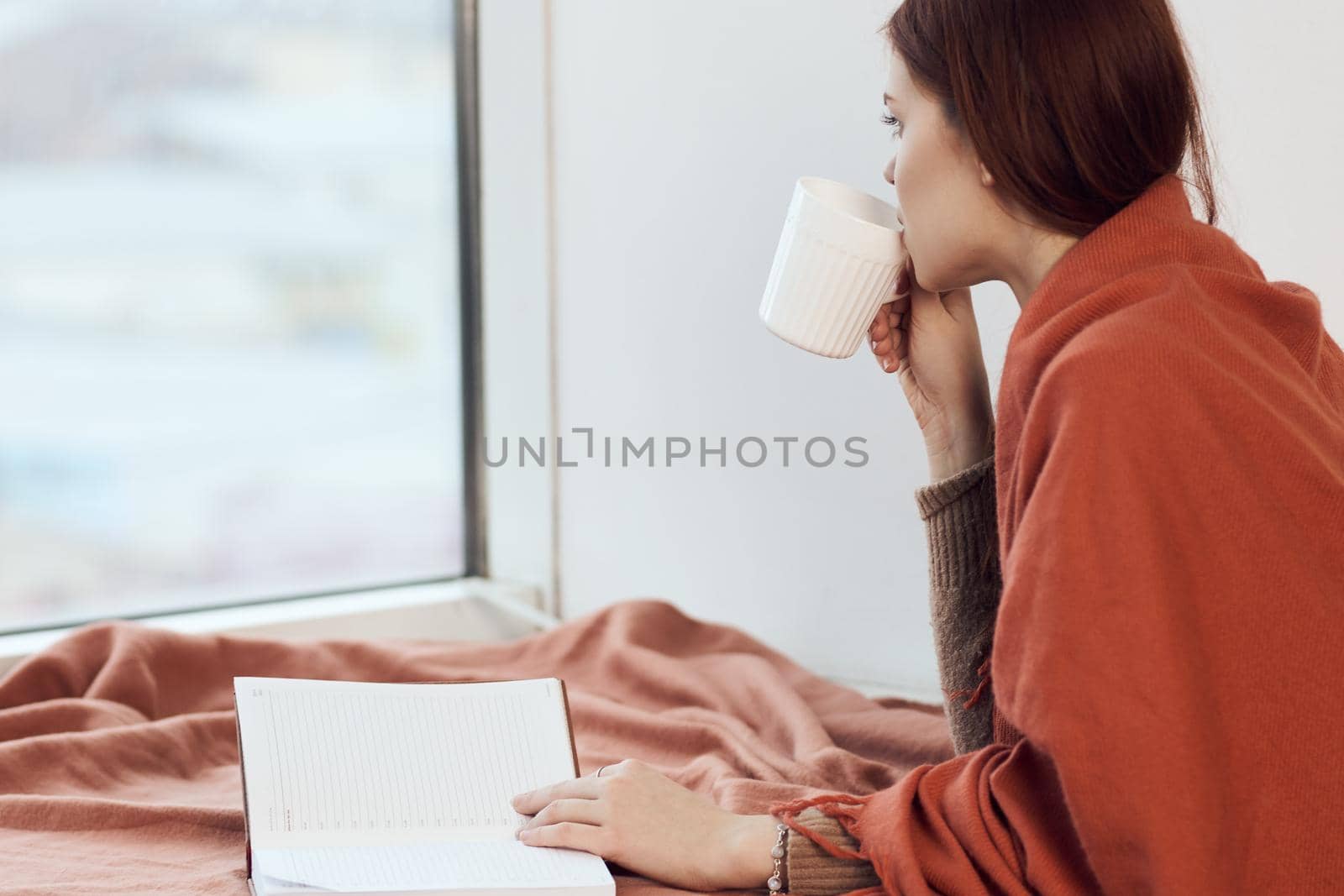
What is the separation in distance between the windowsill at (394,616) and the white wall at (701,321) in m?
0.08

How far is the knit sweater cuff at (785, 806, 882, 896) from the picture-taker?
0.83m

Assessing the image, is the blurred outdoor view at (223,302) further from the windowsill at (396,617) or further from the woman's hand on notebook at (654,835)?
the woman's hand on notebook at (654,835)

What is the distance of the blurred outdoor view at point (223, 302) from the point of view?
5.37 feet

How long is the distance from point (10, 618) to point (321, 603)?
15.7 inches

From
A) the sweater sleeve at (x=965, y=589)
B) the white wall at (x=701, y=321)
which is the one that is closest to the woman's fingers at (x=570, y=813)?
the sweater sleeve at (x=965, y=589)

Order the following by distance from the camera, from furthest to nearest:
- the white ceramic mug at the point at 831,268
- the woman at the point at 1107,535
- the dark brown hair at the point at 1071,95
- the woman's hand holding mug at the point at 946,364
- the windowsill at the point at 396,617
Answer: the windowsill at the point at 396,617 → the woman's hand holding mug at the point at 946,364 → the white ceramic mug at the point at 831,268 → the dark brown hair at the point at 1071,95 → the woman at the point at 1107,535

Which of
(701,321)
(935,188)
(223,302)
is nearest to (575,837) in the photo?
(935,188)

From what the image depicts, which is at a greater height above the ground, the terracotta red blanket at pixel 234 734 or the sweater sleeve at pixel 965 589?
the sweater sleeve at pixel 965 589

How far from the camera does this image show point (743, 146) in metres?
1.68

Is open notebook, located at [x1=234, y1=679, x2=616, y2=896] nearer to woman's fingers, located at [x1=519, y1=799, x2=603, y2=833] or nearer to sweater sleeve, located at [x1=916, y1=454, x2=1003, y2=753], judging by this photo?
woman's fingers, located at [x1=519, y1=799, x2=603, y2=833]

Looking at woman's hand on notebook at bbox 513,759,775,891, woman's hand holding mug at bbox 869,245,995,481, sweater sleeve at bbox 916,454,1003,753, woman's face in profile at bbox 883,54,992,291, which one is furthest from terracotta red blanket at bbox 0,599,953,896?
woman's face in profile at bbox 883,54,992,291

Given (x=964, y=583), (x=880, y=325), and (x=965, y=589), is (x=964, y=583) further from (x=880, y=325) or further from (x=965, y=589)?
(x=880, y=325)

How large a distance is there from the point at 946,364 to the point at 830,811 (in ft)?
1.39

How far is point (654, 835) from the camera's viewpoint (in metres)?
0.87
